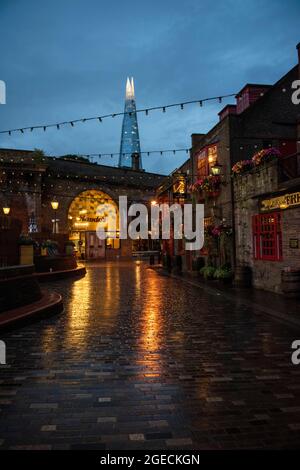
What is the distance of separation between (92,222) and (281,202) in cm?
3097

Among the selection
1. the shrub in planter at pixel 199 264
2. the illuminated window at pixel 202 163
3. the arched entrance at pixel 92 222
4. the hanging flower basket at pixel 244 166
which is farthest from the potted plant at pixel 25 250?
the arched entrance at pixel 92 222

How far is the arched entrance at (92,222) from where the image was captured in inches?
1636

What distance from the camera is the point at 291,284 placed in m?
12.1

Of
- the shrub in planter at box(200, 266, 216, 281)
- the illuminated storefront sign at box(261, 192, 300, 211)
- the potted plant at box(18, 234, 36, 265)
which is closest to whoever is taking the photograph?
the illuminated storefront sign at box(261, 192, 300, 211)

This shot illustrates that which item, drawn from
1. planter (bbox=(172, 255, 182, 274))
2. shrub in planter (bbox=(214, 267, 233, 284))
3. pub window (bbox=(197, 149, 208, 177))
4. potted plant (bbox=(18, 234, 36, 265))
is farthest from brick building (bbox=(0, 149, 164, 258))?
shrub in planter (bbox=(214, 267, 233, 284))

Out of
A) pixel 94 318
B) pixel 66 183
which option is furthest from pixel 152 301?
pixel 66 183

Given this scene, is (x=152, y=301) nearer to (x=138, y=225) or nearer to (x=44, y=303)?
(x=44, y=303)

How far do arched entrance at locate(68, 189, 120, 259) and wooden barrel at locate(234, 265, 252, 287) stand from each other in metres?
27.3

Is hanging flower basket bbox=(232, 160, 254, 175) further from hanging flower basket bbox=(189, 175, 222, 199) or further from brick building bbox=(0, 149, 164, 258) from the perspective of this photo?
brick building bbox=(0, 149, 164, 258)

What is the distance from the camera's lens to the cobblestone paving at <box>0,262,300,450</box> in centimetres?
358

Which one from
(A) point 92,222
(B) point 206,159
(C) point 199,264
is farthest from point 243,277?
(A) point 92,222

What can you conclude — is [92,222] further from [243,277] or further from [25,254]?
[243,277]

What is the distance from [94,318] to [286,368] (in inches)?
205

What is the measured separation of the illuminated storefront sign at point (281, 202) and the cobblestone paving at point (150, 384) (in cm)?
479
